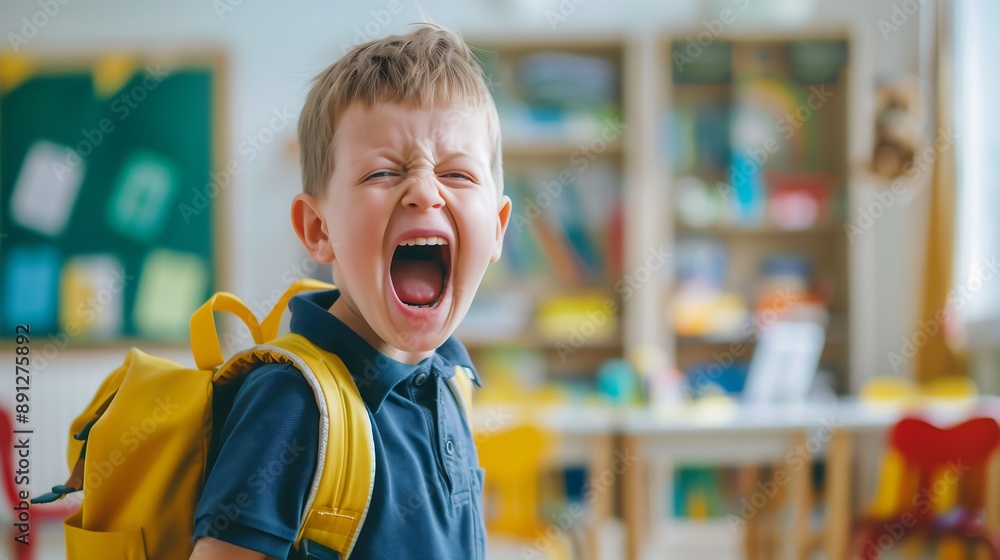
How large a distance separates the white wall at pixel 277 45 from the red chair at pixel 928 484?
155 centimetres

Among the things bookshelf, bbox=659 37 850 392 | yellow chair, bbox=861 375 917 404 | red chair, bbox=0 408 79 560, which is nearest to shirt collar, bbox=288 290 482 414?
red chair, bbox=0 408 79 560

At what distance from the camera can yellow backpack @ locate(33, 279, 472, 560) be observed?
630 millimetres

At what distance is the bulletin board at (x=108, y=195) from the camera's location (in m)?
3.91

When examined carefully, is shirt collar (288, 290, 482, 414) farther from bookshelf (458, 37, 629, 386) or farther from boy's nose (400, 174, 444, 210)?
bookshelf (458, 37, 629, 386)

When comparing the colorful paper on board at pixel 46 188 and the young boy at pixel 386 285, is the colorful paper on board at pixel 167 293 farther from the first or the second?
the young boy at pixel 386 285

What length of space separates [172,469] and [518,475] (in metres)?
1.81

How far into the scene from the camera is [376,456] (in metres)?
0.68

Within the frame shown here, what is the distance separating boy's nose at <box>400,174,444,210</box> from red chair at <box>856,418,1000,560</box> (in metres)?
2.08

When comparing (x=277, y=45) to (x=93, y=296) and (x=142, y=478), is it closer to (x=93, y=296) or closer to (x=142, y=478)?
(x=93, y=296)

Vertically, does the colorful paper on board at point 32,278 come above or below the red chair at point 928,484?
above

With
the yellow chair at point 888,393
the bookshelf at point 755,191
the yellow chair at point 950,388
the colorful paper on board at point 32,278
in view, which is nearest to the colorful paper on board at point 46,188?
the colorful paper on board at point 32,278

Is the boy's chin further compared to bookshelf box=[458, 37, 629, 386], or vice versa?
bookshelf box=[458, 37, 629, 386]

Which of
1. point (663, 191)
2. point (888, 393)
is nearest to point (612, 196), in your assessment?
point (663, 191)

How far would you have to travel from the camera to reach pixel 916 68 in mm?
3957
